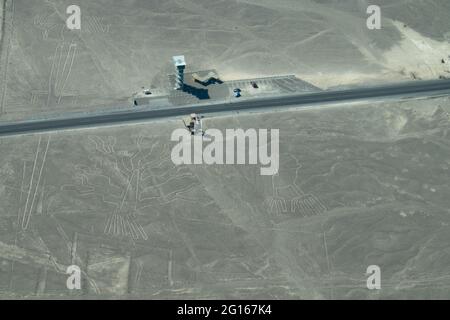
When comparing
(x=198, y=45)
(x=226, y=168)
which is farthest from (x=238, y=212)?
(x=198, y=45)

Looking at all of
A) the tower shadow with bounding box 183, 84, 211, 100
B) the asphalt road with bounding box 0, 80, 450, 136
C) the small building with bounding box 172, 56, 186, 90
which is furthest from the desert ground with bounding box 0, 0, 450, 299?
the tower shadow with bounding box 183, 84, 211, 100

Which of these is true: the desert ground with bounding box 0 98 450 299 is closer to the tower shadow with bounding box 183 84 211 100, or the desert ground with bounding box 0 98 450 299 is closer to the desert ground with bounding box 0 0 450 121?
the tower shadow with bounding box 183 84 211 100

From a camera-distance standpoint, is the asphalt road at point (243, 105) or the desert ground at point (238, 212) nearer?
the desert ground at point (238, 212)

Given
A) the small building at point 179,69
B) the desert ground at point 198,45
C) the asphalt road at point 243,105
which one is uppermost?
the desert ground at point 198,45

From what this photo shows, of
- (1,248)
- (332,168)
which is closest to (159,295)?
(1,248)

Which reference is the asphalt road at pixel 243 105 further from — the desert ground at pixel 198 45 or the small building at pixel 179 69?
the small building at pixel 179 69

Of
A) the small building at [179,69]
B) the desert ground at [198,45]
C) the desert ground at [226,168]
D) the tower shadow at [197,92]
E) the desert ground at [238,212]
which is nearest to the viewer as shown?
the desert ground at [238,212]

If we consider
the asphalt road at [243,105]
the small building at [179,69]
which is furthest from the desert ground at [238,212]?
the small building at [179,69]
